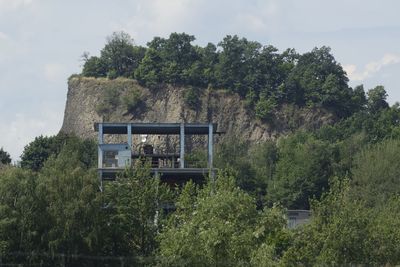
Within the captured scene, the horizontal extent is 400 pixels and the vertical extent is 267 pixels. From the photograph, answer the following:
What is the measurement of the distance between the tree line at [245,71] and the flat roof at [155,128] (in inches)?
2817

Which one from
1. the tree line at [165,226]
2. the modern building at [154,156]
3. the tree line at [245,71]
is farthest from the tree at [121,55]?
the tree line at [165,226]

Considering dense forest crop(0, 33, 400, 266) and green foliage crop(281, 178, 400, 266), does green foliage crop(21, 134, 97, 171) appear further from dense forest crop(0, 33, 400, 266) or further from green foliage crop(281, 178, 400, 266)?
green foliage crop(281, 178, 400, 266)

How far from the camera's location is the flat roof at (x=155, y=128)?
77.2m

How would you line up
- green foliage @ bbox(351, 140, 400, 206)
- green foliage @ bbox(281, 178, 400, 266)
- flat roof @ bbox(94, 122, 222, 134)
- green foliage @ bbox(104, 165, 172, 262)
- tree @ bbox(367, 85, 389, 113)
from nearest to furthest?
green foliage @ bbox(281, 178, 400, 266) → green foliage @ bbox(104, 165, 172, 262) → flat roof @ bbox(94, 122, 222, 134) → green foliage @ bbox(351, 140, 400, 206) → tree @ bbox(367, 85, 389, 113)

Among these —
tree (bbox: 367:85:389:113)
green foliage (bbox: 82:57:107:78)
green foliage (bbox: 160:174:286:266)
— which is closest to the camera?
green foliage (bbox: 160:174:286:266)

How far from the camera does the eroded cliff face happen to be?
154 m

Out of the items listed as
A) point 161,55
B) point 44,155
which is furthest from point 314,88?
point 44,155

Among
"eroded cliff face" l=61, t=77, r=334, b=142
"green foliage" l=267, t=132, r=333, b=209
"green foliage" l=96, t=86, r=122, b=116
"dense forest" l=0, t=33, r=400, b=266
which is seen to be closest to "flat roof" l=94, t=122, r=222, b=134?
"dense forest" l=0, t=33, r=400, b=266

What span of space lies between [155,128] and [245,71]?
258 ft

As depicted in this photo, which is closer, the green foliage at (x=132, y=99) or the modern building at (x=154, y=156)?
the modern building at (x=154, y=156)

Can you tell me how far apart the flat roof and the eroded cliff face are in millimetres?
72695

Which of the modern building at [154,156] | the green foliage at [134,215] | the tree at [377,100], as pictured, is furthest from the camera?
the tree at [377,100]

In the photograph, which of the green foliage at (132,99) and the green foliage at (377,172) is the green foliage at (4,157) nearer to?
the green foliage at (377,172)

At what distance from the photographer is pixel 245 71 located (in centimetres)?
15638
